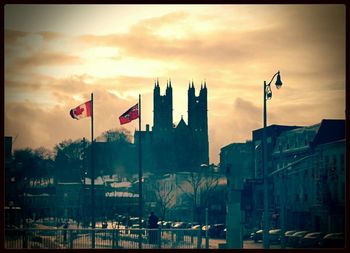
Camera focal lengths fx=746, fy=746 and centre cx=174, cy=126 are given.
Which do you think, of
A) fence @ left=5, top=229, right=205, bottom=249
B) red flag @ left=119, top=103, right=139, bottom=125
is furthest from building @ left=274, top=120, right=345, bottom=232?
fence @ left=5, top=229, right=205, bottom=249

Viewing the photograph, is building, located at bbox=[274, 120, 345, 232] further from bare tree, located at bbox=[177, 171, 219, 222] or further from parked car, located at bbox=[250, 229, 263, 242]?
bare tree, located at bbox=[177, 171, 219, 222]

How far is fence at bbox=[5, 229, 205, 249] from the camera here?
107 ft

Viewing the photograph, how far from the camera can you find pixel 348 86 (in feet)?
75.5

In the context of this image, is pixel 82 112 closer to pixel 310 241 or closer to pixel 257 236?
pixel 310 241

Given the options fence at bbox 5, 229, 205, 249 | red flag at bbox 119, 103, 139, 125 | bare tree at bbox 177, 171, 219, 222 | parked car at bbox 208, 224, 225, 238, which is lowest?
parked car at bbox 208, 224, 225, 238

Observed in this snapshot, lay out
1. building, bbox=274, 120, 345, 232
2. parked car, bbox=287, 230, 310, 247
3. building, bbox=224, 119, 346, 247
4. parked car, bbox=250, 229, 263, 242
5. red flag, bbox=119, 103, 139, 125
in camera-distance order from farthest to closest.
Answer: building, bbox=224, 119, 346, 247 → building, bbox=274, 120, 345, 232 → parked car, bbox=250, 229, 263, 242 → parked car, bbox=287, 230, 310, 247 → red flag, bbox=119, 103, 139, 125

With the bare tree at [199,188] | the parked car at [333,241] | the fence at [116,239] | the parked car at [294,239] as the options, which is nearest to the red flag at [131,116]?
the parked car at [333,241]

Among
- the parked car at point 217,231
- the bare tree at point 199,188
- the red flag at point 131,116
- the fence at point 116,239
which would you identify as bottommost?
the parked car at point 217,231

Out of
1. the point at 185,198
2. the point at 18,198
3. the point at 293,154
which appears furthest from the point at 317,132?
the point at 18,198

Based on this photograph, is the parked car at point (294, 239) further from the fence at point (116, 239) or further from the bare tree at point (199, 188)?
the bare tree at point (199, 188)

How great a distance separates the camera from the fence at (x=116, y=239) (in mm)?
32469

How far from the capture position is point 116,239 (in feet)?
109

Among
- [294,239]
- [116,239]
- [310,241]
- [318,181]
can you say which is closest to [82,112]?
[116,239]
